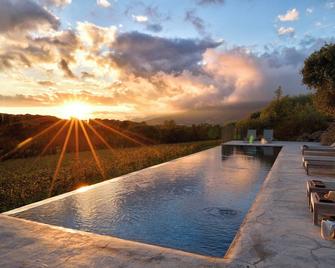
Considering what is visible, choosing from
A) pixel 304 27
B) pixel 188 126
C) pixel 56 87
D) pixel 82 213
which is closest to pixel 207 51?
pixel 304 27

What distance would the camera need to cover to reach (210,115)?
93.9 feet

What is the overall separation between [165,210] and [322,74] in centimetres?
998

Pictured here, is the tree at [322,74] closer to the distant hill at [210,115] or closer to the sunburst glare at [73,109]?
the sunburst glare at [73,109]

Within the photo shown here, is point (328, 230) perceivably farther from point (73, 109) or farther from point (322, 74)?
point (73, 109)

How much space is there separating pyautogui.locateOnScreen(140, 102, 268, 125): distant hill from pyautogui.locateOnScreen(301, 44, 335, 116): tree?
43.6ft

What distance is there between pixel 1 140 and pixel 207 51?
10.7 meters

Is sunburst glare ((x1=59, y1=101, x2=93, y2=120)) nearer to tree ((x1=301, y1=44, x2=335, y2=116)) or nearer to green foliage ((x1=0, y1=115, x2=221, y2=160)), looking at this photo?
green foliage ((x1=0, y1=115, x2=221, y2=160))

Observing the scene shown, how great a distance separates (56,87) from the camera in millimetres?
13359

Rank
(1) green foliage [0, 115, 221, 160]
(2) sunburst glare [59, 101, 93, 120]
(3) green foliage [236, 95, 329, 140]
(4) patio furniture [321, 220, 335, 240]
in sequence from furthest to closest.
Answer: (3) green foliage [236, 95, 329, 140]
(2) sunburst glare [59, 101, 93, 120]
(1) green foliage [0, 115, 221, 160]
(4) patio furniture [321, 220, 335, 240]

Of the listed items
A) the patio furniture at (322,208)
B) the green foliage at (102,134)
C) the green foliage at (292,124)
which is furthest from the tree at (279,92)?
the patio furniture at (322,208)

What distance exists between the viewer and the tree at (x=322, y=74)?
11609mm

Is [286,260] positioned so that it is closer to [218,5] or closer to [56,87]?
[218,5]

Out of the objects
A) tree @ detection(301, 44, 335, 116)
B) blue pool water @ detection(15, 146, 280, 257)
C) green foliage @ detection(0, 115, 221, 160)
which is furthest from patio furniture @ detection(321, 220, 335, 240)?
green foliage @ detection(0, 115, 221, 160)

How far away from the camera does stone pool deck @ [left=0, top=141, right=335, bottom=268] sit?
8.99 feet
